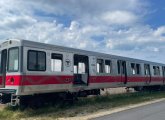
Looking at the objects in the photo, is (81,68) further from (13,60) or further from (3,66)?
(13,60)

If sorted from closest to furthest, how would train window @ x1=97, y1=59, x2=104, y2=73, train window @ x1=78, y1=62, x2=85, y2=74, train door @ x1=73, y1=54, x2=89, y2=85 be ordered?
train door @ x1=73, y1=54, x2=89, y2=85, train window @ x1=78, y1=62, x2=85, y2=74, train window @ x1=97, y1=59, x2=104, y2=73

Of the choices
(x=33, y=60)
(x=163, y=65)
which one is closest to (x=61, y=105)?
(x=33, y=60)

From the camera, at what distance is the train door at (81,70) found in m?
18.0

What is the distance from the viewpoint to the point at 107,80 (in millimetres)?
20141

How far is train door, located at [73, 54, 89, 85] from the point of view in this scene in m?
18.0

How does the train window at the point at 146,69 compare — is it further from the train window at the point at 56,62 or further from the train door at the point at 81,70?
the train window at the point at 56,62

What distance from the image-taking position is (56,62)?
15438mm

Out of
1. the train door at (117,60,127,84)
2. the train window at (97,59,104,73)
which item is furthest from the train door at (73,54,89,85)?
the train door at (117,60,127,84)

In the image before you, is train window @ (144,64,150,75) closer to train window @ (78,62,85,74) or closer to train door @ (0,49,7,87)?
train window @ (78,62,85,74)

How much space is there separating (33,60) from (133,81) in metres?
12.5

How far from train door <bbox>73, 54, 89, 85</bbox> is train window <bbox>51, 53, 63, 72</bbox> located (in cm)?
220

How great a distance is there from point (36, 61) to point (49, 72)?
1.03m

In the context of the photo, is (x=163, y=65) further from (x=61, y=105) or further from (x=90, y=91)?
(x=61, y=105)

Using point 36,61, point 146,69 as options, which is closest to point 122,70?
point 146,69
